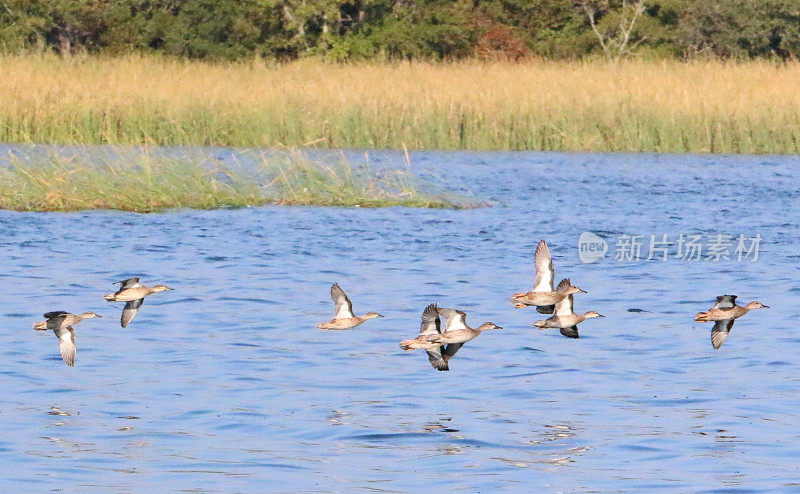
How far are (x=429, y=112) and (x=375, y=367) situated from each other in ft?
54.8

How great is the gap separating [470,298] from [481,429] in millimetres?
5128

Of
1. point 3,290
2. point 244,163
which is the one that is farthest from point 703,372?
point 244,163

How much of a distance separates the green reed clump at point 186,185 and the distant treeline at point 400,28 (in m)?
20.3

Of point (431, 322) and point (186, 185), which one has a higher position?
point (431, 322)

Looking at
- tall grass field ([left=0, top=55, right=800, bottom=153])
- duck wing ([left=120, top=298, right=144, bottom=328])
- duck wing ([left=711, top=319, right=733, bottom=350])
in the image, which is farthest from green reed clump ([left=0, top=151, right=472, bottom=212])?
duck wing ([left=711, top=319, right=733, bottom=350])

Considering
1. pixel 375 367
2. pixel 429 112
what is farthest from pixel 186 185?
pixel 375 367

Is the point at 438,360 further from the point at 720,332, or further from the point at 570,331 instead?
the point at 720,332

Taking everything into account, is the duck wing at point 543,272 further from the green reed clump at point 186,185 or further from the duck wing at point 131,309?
the green reed clump at point 186,185

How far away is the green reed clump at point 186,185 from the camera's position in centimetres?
1869

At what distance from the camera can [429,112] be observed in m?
26.5

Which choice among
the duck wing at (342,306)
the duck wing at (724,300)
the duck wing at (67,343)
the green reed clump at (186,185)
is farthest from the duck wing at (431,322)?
the green reed clump at (186,185)

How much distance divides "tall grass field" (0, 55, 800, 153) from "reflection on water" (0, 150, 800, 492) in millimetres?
7010

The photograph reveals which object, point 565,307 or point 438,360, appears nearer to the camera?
point 438,360

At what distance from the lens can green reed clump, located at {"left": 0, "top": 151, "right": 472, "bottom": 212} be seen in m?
18.7
